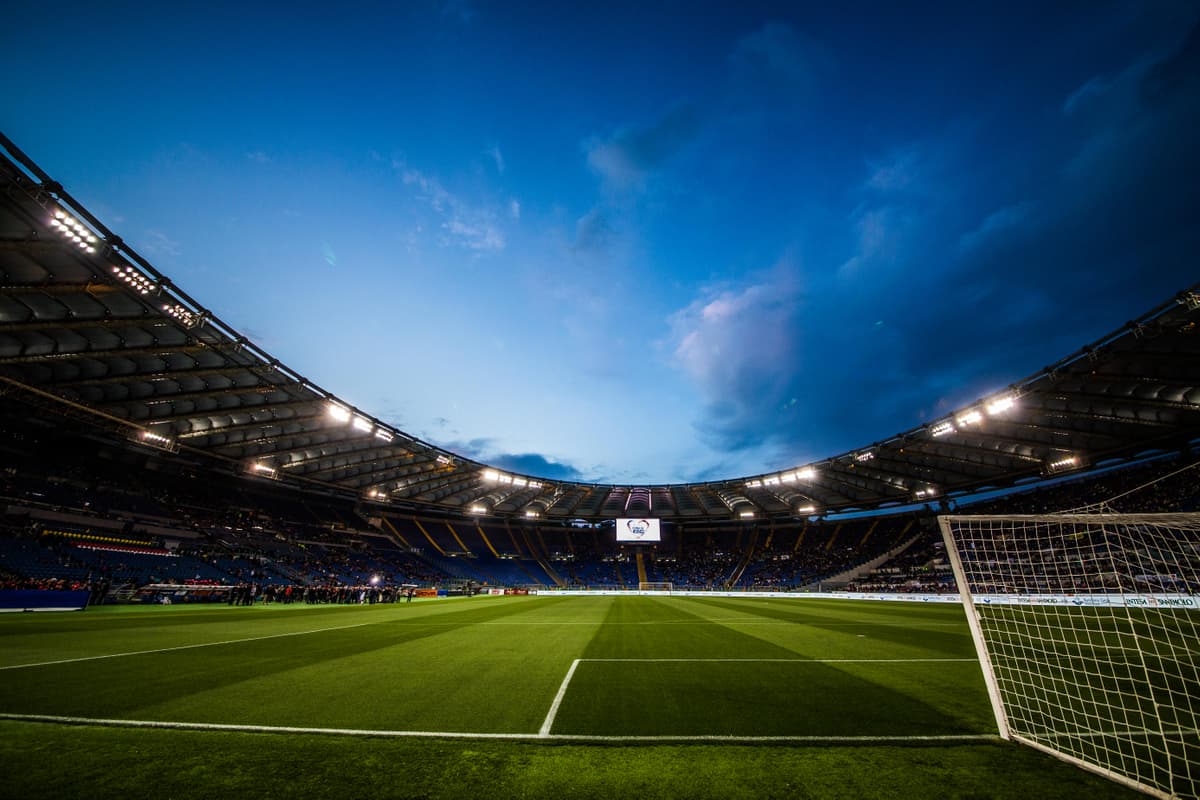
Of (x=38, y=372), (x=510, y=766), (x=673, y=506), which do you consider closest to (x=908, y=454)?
(x=673, y=506)

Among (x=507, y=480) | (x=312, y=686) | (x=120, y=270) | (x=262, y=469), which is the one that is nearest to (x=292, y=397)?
(x=120, y=270)

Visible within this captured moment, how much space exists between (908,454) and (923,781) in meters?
32.5

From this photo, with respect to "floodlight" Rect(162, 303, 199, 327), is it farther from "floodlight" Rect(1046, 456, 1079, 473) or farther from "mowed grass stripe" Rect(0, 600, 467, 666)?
"floodlight" Rect(1046, 456, 1079, 473)

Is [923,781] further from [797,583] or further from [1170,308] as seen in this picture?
[797,583]

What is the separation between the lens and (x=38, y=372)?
1822 cm

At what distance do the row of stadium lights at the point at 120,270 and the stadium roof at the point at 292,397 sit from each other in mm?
40

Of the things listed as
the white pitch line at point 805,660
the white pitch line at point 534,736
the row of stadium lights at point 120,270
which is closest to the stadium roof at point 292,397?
the row of stadium lights at point 120,270

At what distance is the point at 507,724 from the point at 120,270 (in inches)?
663

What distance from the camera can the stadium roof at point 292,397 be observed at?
12.9 meters

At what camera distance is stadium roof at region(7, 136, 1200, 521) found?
1288 centimetres

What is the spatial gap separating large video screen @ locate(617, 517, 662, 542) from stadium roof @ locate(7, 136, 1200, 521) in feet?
28.9

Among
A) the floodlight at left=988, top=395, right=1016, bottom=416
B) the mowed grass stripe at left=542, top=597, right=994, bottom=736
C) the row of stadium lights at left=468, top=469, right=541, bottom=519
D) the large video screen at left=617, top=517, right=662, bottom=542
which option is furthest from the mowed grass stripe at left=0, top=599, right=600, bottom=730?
the large video screen at left=617, top=517, right=662, bottom=542

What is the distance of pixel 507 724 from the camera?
4.18m

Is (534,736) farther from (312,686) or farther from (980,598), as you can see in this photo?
(980,598)
